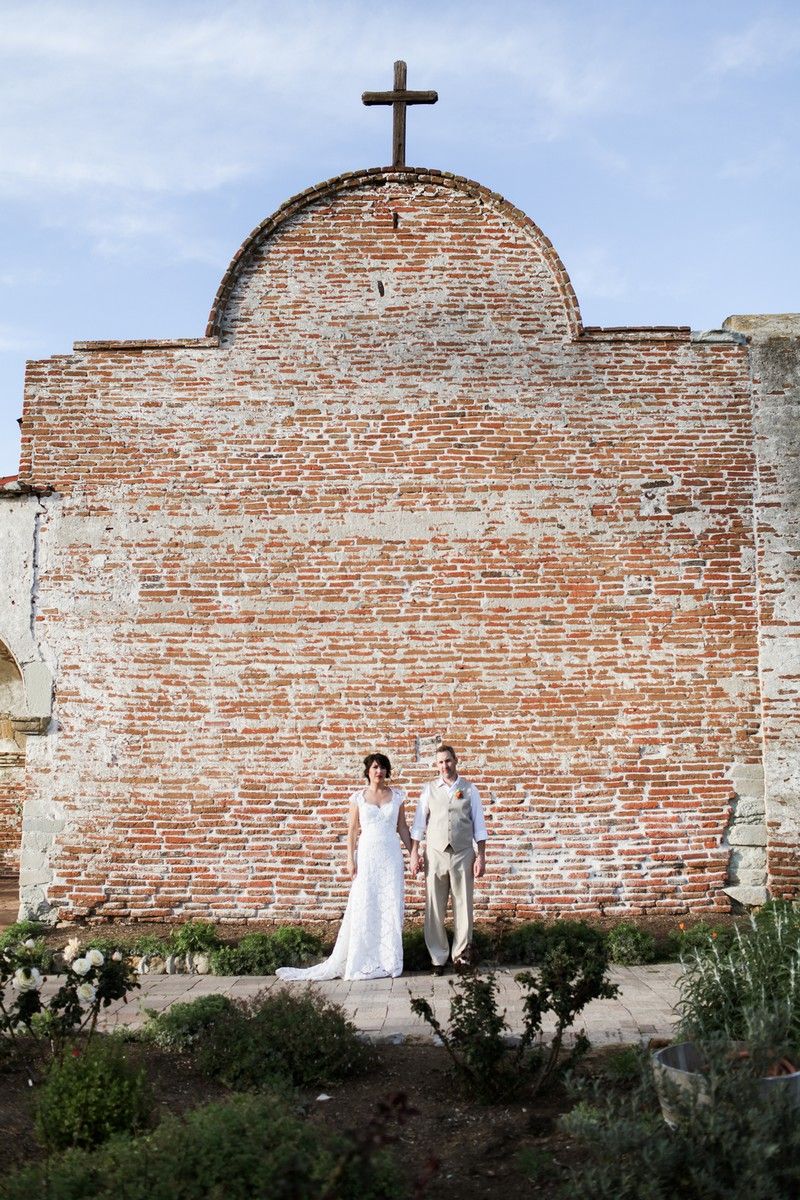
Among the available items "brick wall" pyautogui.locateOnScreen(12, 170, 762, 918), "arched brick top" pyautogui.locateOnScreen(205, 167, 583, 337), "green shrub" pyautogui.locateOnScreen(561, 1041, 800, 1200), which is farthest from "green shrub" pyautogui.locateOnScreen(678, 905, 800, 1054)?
"arched brick top" pyautogui.locateOnScreen(205, 167, 583, 337)

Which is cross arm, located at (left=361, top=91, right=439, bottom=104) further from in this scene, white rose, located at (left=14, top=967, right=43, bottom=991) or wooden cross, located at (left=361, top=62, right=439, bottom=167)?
white rose, located at (left=14, top=967, right=43, bottom=991)

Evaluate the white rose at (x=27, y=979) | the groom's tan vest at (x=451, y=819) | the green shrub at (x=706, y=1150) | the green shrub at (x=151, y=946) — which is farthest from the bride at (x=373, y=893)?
the green shrub at (x=706, y=1150)

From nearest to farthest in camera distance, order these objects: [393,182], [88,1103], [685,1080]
Result: [685,1080] < [88,1103] < [393,182]

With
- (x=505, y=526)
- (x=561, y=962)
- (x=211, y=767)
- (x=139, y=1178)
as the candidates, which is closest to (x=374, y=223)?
(x=505, y=526)

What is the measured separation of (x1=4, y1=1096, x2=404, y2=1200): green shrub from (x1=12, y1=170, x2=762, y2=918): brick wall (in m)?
5.43

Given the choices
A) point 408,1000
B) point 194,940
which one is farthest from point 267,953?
point 408,1000

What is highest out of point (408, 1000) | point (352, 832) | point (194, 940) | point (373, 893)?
point (352, 832)

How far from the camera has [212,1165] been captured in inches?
142

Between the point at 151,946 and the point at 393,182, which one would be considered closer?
the point at 151,946

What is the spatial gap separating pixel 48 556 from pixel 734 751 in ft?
21.4

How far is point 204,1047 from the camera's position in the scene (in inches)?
215

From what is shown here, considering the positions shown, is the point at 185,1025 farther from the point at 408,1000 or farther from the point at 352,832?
the point at 352,832

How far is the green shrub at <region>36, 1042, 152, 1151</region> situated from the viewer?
173 inches

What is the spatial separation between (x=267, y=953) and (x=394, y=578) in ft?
11.2
